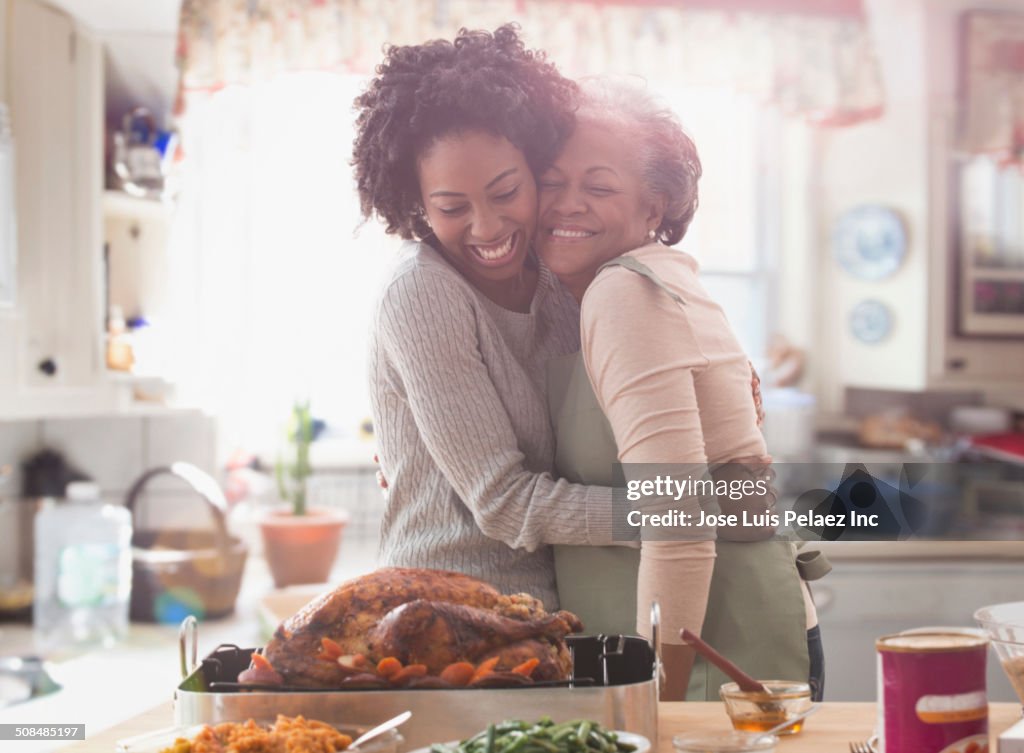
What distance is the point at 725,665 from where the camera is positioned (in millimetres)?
822

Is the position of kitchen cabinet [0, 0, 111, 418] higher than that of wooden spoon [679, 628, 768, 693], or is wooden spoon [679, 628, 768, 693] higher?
kitchen cabinet [0, 0, 111, 418]

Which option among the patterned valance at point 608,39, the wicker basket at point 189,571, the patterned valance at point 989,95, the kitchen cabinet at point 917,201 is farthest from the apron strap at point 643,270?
the patterned valance at point 989,95

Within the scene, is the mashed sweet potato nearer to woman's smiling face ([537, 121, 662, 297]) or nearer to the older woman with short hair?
the older woman with short hair

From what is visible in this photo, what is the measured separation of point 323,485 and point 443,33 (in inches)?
43.7

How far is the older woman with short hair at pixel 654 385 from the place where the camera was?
3.03 feet

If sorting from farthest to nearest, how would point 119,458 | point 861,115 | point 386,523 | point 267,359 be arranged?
point 861,115, point 267,359, point 119,458, point 386,523

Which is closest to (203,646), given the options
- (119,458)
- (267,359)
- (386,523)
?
(119,458)

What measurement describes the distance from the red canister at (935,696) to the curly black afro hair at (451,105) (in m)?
0.53

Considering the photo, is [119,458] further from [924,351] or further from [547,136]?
[924,351]

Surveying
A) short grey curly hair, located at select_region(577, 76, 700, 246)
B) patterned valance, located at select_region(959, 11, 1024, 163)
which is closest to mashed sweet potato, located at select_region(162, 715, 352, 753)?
short grey curly hair, located at select_region(577, 76, 700, 246)

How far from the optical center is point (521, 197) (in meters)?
1.00

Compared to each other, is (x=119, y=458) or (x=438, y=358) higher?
(x=438, y=358)

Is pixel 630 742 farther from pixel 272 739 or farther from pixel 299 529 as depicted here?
pixel 299 529

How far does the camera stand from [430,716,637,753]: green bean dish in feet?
2.30
